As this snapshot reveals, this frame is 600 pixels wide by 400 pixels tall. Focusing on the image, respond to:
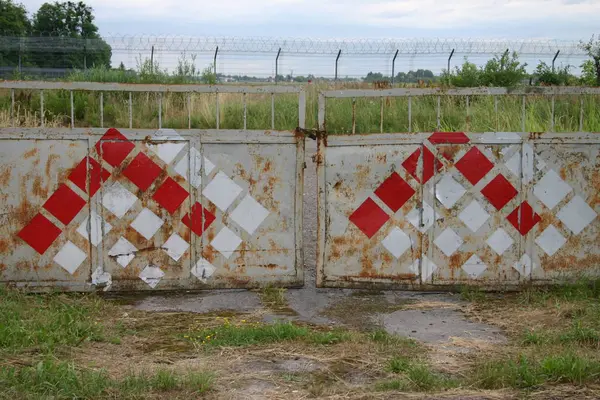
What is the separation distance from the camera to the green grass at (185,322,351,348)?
497 cm

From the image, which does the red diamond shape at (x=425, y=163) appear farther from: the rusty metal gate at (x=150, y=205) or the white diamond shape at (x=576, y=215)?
the white diamond shape at (x=576, y=215)

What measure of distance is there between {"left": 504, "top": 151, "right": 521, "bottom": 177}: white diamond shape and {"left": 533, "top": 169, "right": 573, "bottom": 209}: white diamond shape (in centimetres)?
22

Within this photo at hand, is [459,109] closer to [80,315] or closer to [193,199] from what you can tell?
[193,199]

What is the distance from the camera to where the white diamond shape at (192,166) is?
251 inches

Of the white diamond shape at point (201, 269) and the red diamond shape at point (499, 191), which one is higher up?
the red diamond shape at point (499, 191)

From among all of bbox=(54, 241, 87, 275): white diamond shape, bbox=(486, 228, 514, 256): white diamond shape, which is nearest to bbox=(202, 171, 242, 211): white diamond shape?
bbox=(54, 241, 87, 275): white diamond shape

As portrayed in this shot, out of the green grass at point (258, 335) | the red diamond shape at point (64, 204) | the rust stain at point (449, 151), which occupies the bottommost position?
the green grass at point (258, 335)

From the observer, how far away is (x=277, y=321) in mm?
5383

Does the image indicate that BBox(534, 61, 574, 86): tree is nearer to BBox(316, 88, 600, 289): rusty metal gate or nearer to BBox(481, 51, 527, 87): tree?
BBox(481, 51, 527, 87): tree

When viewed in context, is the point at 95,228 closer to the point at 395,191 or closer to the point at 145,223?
the point at 145,223

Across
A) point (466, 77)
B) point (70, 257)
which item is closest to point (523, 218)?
point (70, 257)

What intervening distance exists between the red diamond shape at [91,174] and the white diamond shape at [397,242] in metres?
2.56

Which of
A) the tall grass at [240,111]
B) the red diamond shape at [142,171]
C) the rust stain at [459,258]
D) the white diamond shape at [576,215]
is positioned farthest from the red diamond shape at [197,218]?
the tall grass at [240,111]

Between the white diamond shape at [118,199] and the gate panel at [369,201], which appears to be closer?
the white diamond shape at [118,199]
